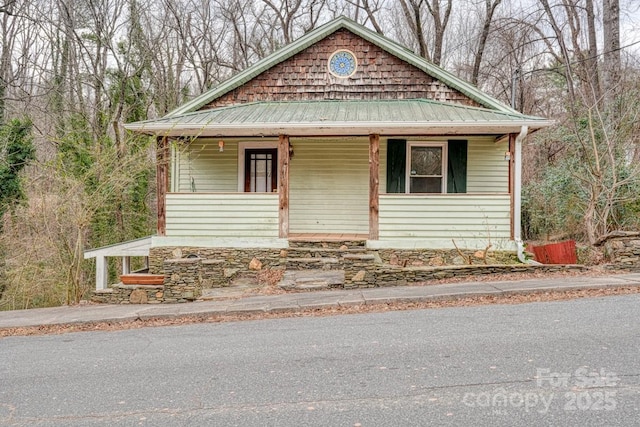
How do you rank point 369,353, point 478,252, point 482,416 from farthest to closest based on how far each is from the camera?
point 478,252, point 369,353, point 482,416

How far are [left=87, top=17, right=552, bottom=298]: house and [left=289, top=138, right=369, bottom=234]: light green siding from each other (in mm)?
26

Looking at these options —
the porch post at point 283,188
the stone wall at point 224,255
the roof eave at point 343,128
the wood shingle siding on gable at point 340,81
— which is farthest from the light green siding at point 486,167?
the stone wall at point 224,255

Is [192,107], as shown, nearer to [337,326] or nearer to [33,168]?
[33,168]

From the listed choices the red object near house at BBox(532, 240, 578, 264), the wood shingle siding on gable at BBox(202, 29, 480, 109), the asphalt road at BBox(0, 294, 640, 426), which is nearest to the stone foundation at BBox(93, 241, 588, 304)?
the red object near house at BBox(532, 240, 578, 264)

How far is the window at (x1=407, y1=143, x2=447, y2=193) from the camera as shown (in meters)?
12.1

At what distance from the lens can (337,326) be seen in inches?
253

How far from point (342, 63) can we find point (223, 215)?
5.17 meters

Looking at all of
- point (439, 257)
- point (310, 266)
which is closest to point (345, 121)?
point (310, 266)

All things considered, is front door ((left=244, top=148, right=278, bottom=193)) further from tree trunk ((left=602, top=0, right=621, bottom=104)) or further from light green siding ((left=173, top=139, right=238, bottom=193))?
tree trunk ((left=602, top=0, right=621, bottom=104))

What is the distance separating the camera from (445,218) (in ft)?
34.9

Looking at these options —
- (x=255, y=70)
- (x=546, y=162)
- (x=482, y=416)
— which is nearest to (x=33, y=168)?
(x=255, y=70)

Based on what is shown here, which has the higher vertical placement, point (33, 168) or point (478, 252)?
point (33, 168)

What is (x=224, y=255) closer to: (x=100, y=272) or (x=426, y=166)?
(x=100, y=272)

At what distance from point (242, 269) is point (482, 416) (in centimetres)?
785
